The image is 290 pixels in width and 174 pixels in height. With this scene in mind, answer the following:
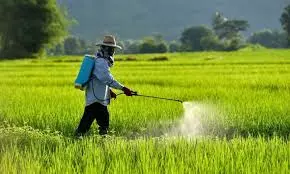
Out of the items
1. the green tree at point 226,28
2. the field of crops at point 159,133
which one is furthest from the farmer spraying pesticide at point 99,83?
the green tree at point 226,28

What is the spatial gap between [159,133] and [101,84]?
1.29 m

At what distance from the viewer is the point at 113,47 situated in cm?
647

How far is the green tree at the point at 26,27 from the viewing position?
5297 cm

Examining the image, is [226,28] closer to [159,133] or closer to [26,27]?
[26,27]

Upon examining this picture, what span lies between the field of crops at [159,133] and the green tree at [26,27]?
40.6m

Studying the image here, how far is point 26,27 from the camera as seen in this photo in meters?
52.6

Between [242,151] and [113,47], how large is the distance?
84.8 inches

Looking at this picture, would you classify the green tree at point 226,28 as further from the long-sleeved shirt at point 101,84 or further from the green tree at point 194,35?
the long-sleeved shirt at point 101,84

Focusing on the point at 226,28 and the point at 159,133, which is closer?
the point at 159,133

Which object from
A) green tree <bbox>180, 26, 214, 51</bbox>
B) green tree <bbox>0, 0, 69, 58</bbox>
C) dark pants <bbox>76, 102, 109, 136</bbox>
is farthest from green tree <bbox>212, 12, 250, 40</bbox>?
dark pants <bbox>76, 102, 109, 136</bbox>

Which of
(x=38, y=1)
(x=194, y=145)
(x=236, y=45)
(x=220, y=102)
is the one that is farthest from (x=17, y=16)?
(x=194, y=145)

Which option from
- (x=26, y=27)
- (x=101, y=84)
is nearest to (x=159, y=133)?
(x=101, y=84)

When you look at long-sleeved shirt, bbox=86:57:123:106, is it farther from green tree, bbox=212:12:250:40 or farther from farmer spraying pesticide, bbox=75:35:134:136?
green tree, bbox=212:12:250:40

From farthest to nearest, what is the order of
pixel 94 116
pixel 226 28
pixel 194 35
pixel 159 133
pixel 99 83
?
1. pixel 194 35
2. pixel 226 28
3. pixel 159 133
4. pixel 94 116
5. pixel 99 83
